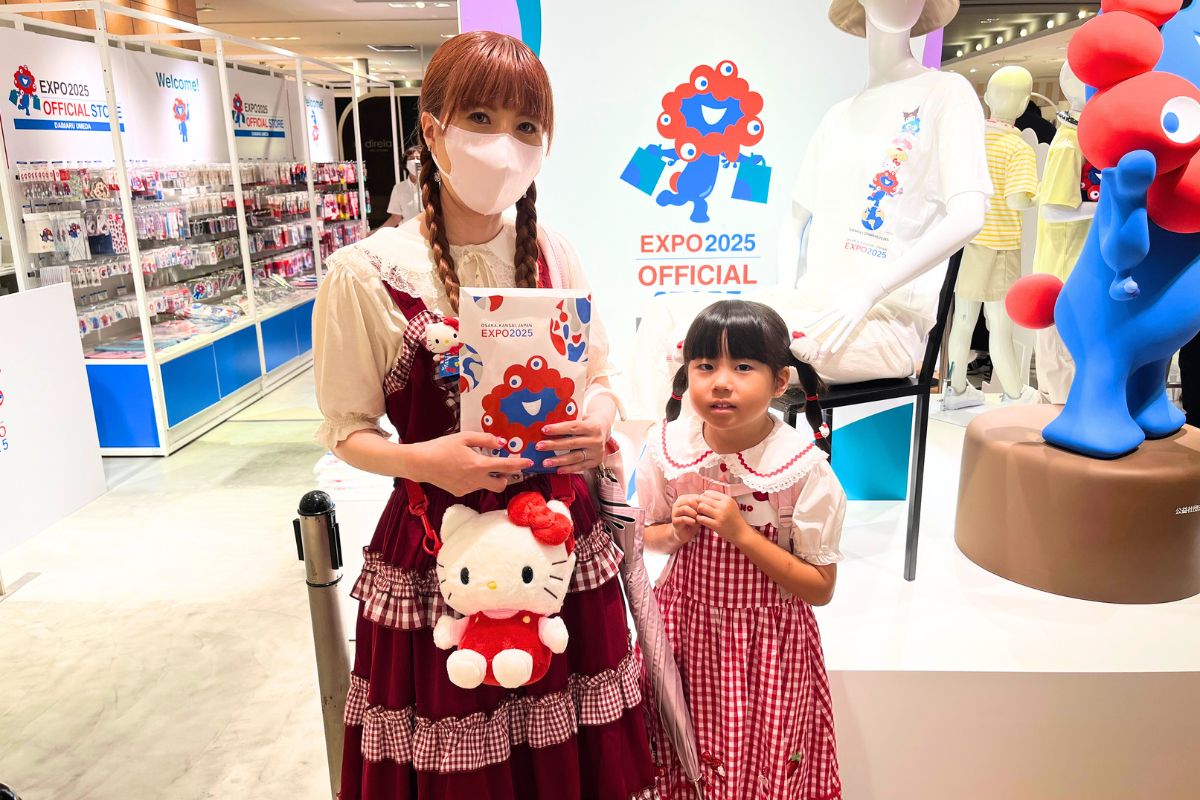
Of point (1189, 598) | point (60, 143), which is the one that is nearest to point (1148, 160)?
point (1189, 598)

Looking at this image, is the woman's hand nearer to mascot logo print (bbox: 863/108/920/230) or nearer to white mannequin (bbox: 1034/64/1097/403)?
mascot logo print (bbox: 863/108/920/230)

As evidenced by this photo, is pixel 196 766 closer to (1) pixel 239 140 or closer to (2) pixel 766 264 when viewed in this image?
(2) pixel 766 264

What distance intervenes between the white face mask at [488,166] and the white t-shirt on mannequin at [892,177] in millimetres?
1166

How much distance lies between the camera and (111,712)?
257cm

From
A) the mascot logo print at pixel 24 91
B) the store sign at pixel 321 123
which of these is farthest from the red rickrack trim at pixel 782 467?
the store sign at pixel 321 123

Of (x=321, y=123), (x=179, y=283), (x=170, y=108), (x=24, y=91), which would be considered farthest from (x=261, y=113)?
(x=24, y=91)

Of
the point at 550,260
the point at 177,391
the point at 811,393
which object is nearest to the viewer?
the point at 550,260

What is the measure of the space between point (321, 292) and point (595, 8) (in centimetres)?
181

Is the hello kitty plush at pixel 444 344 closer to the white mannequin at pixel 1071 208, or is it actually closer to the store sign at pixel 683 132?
the store sign at pixel 683 132

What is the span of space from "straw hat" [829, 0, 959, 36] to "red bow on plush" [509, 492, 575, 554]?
1761mm

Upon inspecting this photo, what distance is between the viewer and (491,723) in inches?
47.3

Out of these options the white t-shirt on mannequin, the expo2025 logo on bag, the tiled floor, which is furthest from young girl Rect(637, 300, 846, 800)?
the expo2025 logo on bag

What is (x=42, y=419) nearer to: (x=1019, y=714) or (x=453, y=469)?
(x=453, y=469)

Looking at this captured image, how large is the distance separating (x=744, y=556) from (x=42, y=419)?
361 cm
